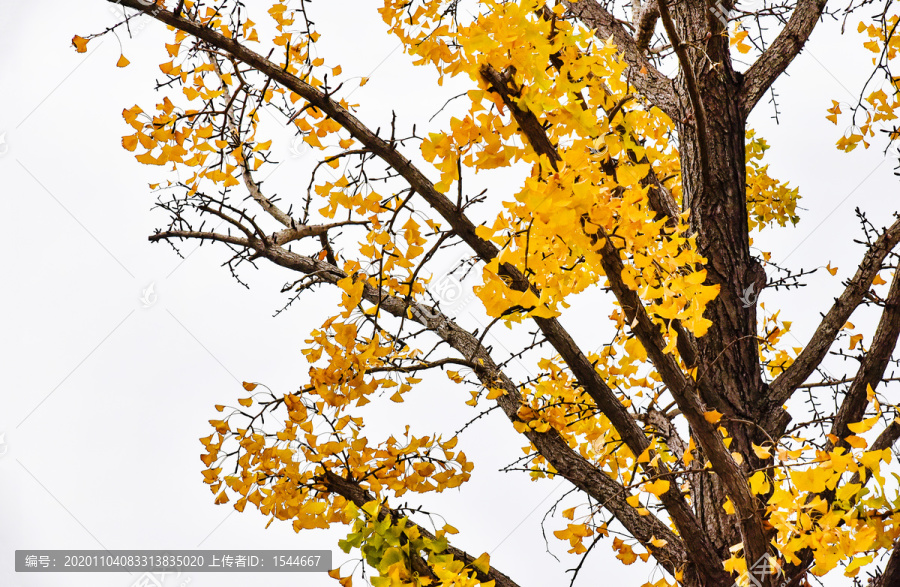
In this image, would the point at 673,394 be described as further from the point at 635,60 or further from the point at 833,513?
the point at 635,60

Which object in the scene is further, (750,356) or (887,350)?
(750,356)

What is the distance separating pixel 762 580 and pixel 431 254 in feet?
3.70

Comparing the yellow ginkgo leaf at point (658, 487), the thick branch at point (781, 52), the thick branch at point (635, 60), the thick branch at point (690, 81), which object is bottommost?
the yellow ginkgo leaf at point (658, 487)

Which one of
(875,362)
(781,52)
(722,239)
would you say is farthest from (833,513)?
(781,52)

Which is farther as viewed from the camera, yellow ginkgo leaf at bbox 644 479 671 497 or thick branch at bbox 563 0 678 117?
thick branch at bbox 563 0 678 117

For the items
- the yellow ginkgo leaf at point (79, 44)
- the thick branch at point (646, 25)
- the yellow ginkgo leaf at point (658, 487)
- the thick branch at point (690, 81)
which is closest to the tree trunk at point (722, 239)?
the thick branch at point (690, 81)

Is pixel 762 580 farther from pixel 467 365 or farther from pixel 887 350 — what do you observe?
pixel 467 365

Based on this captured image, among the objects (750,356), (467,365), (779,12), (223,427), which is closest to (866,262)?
(750,356)

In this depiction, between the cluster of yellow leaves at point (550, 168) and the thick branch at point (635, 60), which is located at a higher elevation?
the thick branch at point (635, 60)

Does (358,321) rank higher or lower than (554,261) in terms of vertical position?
higher

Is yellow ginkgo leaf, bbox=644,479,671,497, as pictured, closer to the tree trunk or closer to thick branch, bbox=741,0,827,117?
the tree trunk

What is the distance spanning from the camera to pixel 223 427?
6.01 ft

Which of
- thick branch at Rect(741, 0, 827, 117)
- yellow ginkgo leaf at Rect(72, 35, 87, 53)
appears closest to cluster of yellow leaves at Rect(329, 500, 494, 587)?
yellow ginkgo leaf at Rect(72, 35, 87, 53)

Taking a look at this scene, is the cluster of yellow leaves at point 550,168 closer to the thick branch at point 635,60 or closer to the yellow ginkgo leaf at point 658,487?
the yellow ginkgo leaf at point 658,487
